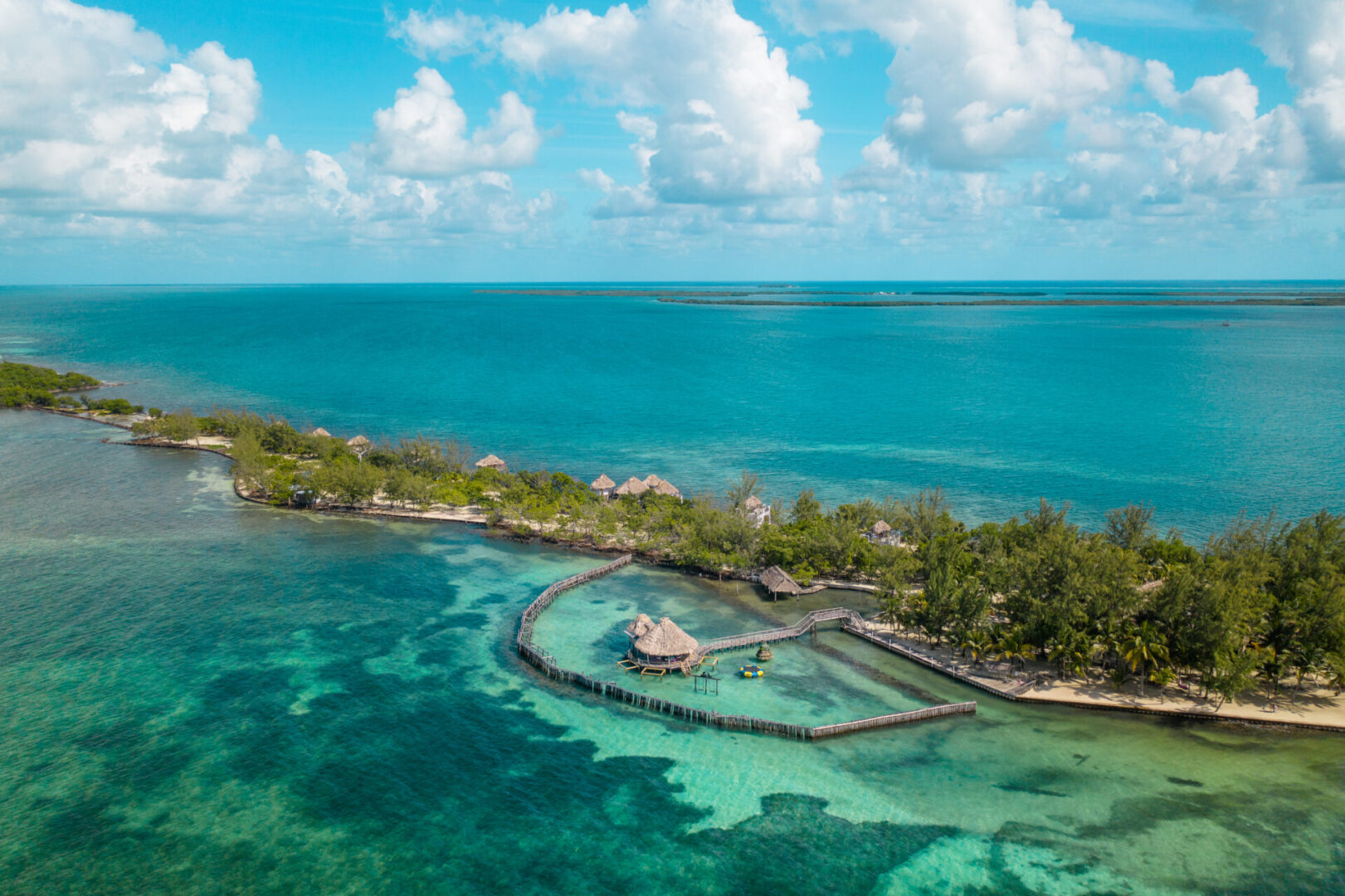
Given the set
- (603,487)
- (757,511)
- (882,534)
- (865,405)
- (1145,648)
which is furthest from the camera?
(865,405)

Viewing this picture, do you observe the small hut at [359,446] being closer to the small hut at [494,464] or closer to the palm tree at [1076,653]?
the small hut at [494,464]

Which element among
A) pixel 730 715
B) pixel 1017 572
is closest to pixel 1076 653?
pixel 1017 572

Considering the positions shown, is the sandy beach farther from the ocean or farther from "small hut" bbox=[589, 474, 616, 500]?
"small hut" bbox=[589, 474, 616, 500]

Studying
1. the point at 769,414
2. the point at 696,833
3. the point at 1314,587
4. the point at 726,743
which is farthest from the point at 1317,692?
the point at 769,414

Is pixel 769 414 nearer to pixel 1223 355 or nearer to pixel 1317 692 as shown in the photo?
pixel 1317 692

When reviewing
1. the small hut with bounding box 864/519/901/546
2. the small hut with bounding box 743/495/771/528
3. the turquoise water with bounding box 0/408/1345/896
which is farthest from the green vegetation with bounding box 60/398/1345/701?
the turquoise water with bounding box 0/408/1345/896

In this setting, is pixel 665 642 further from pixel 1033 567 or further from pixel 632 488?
pixel 632 488
